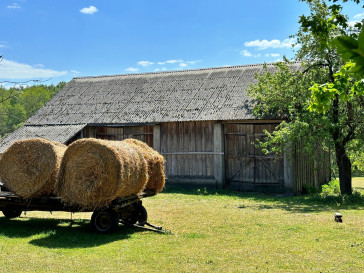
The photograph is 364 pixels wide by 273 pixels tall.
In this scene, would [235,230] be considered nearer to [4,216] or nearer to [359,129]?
[4,216]

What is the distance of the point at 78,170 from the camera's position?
858 cm

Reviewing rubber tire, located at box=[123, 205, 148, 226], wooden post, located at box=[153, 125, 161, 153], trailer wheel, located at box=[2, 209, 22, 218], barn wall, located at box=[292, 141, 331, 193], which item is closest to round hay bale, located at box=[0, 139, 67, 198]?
trailer wheel, located at box=[2, 209, 22, 218]

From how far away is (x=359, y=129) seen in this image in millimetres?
14484

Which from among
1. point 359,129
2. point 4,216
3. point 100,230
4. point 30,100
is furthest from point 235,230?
point 30,100

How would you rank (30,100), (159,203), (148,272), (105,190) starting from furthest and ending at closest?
(30,100), (159,203), (105,190), (148,272)

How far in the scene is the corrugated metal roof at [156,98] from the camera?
1877 cm

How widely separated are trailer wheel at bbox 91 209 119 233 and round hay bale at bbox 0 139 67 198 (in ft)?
4.05

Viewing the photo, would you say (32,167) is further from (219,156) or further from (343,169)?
(343,169)

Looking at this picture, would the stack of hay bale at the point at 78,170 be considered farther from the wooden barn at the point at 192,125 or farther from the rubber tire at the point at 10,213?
the wooden barn at the point at 192,125

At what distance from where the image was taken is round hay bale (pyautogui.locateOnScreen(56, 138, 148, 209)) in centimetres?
842

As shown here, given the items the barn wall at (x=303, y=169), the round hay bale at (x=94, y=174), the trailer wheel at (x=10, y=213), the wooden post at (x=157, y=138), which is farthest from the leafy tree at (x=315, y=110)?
the trailer wheel at (x=10, y=213)

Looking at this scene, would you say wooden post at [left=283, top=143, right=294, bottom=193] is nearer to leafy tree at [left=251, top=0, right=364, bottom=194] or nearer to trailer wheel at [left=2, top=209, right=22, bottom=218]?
leafy tree at [left=251, top=0, right=364, bottom=194]

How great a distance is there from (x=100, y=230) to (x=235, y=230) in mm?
2998

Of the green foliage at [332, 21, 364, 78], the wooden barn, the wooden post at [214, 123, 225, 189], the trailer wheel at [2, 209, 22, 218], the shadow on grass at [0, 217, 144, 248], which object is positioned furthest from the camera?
the wooden post at [214, 123, 225, 189]
